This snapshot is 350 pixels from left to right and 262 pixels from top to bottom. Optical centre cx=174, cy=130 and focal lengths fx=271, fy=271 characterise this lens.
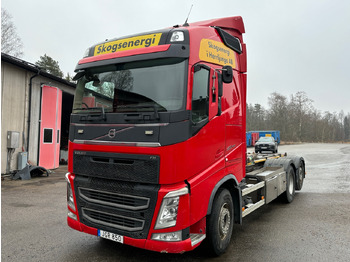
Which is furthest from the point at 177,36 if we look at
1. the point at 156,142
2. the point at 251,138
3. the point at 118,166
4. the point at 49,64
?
the point at 49,64

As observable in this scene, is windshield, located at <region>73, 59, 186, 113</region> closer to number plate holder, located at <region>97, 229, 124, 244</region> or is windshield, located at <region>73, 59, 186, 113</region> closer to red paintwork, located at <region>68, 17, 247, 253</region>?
red paintwork, located at <region>68, 17, 247, 253</region>

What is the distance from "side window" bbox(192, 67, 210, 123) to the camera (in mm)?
3425

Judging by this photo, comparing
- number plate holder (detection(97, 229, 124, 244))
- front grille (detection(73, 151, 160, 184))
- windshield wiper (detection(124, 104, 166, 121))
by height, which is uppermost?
Answer: windshield wiper (detection(124, 104, 166, 121))

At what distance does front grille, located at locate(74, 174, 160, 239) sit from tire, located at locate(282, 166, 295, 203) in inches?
200

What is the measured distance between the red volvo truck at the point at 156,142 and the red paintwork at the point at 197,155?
13 mm

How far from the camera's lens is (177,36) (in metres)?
3.51

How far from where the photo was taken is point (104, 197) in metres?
3.67

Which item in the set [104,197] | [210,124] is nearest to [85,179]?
[104,197]

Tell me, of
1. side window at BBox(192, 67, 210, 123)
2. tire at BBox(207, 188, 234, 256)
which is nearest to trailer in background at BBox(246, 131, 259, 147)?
tire at BBox(207, 188, 234, 256)

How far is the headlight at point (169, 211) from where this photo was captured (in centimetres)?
324

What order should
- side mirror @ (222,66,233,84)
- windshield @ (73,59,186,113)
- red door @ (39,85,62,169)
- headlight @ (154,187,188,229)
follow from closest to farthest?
headlight @ (154,187,188,229)
windshield @ (73,59,186,113)
side mirror @ (222,66,233,84)
red door @ (39,85,62,169)

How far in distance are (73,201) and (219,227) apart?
7.17ft

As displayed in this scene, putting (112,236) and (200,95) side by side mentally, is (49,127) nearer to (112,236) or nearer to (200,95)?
(112,236)

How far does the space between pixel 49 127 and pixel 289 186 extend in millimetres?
11435
